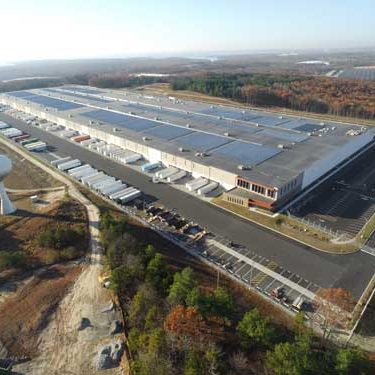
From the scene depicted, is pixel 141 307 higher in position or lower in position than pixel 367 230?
higher

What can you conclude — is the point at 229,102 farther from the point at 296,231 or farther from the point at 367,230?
the point at 296,231

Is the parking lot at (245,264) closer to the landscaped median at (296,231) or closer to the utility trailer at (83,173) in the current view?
the landscaped median at (296,231)

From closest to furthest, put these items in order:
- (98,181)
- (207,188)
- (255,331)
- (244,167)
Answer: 1. (255,331)
2. (207,188)
3. (244,167)
4. (98,181)

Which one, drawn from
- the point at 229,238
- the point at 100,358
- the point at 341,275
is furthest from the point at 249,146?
the point at 100,358

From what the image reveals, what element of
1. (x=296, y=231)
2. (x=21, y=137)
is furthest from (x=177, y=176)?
(x=21, y=137)

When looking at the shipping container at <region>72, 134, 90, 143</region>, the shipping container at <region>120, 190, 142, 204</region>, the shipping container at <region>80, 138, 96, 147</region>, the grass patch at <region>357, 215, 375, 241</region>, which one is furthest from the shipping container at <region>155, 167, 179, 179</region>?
the grass patch at <region>357, 215, 375, 241</region>
